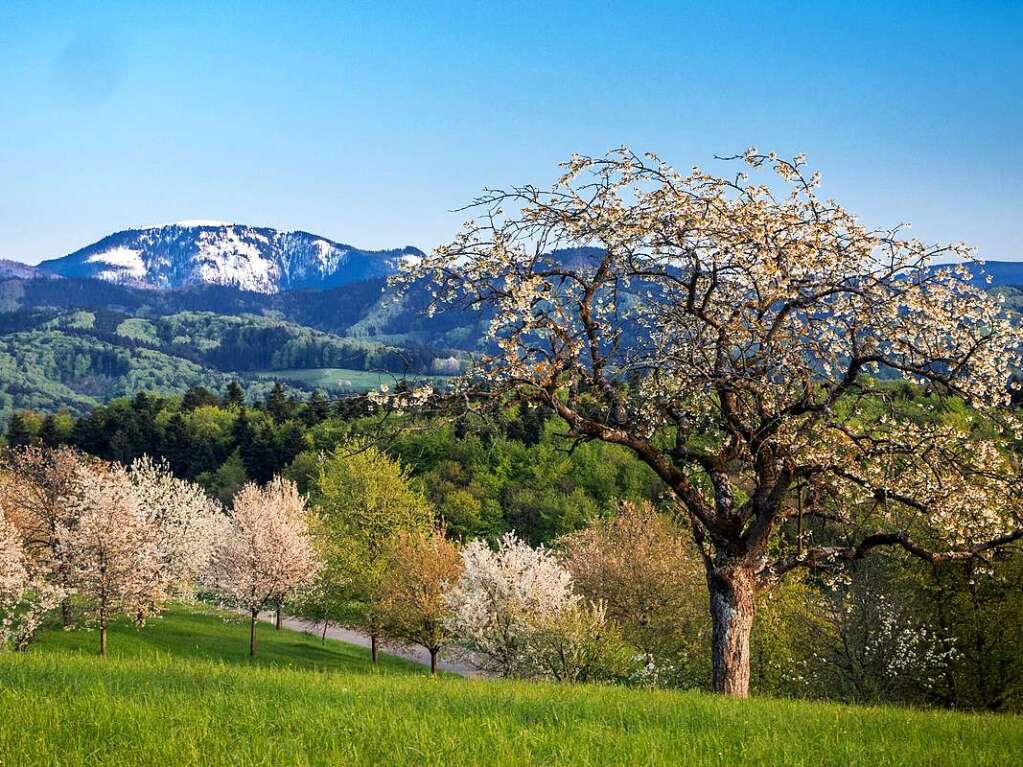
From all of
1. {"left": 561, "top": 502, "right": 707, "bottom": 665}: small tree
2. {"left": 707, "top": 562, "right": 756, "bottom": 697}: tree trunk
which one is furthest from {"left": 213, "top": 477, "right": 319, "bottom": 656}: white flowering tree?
{"left": 707, "top": 562, "right": 756, "bottom": 697}: tree trunk

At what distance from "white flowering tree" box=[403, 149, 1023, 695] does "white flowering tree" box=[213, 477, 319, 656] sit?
36508 millimetres

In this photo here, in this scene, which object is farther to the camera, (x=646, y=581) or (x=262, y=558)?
(x=262, y=558)

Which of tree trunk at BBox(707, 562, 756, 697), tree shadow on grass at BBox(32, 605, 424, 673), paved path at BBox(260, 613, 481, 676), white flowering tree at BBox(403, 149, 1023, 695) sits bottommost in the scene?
paved path at BBox(260, 613, 481, 676)

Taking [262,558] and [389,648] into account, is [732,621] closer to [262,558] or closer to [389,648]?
[262,558]

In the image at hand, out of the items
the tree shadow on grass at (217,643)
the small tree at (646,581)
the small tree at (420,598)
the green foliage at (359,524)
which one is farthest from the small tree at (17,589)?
the small tree at (646,581)

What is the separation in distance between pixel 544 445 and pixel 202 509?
37.5m

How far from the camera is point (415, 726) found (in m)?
7.98

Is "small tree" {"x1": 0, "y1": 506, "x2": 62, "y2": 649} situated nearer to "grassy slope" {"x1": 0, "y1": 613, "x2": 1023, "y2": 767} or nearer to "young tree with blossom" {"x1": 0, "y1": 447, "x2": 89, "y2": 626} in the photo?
"young tree with blossom" {"x1": 0, "y1": 447, "x2": 89, "y2": 626}

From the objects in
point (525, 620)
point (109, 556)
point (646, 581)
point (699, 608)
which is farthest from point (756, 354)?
point (109, 556)

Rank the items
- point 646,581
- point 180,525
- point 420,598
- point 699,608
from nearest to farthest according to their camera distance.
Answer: point 699,608 < point 420,598 < point 646,581 < point 180,525

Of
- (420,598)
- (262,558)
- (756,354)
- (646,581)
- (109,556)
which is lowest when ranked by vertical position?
(420,598)

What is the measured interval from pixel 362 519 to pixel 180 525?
18774 millimetres

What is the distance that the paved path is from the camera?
53.8 m

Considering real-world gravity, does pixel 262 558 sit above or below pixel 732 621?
below
